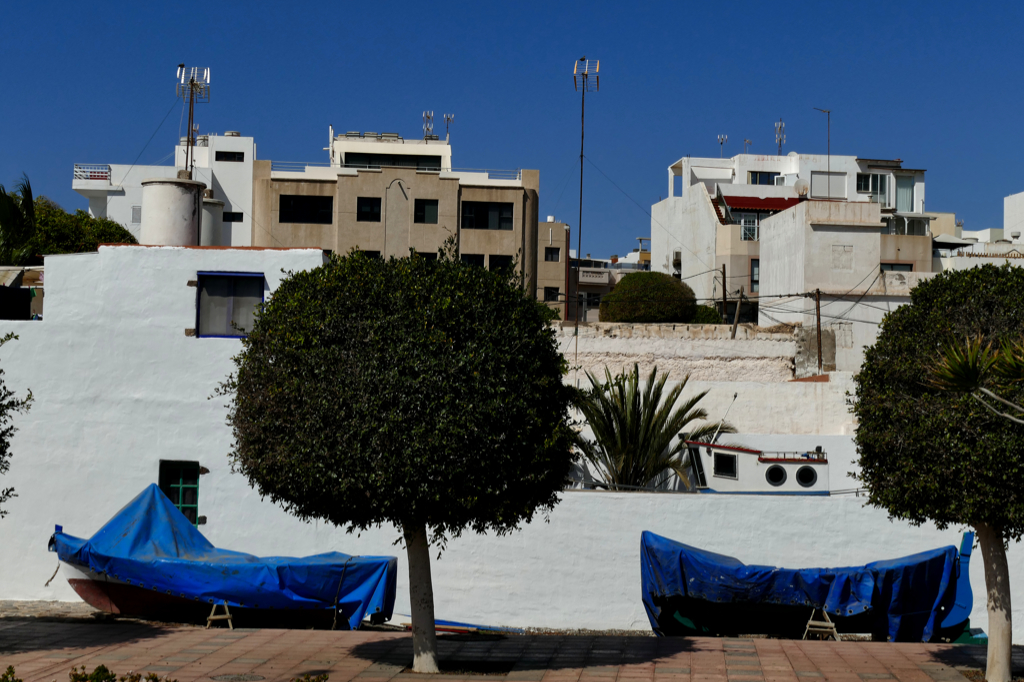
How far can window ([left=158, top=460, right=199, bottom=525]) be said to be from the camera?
16.7 metres

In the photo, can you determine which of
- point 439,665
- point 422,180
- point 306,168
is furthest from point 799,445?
point 306,168

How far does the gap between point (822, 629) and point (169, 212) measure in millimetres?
13380

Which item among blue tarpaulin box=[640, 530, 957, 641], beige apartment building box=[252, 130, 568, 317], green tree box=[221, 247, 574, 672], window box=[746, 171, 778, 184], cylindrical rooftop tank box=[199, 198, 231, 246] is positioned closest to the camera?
green tree box=[221, 247, 574, 672]

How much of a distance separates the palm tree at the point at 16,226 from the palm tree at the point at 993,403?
1858 centimetres

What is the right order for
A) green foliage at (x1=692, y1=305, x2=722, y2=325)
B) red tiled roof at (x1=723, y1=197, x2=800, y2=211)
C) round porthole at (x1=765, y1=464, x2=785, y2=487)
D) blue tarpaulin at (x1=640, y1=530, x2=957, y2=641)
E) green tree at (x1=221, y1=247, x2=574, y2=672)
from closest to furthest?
green tree at (x1=221, y1=247, x2=574, y2=672)
blue tarpaulin at (x1=640, y1=530, x2=957, y2=641)
round porthole at (x1=765, y1=464, x2=785, y2=487)
green foliage at (x1=692, y1=305, x2=722, y2=325)
red tiled roof at (x1=723, y1=197, x2=800, y2=211)

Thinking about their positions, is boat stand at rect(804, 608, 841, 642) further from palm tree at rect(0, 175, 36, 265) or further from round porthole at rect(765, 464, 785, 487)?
palm tree at rect(0, 175, 36, 265)

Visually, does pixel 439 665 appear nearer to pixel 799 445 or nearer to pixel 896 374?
pixel 896 374

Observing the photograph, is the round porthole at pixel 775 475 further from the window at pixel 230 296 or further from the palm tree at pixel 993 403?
the window at pixel 230 296

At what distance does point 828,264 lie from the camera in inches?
1335

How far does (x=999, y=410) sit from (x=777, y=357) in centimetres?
1928

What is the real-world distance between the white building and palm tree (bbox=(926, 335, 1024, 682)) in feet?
147

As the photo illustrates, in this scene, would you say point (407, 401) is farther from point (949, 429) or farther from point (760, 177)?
point (760, 177)

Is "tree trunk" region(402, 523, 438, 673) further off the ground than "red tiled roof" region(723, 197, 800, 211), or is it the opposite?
"red tiled roof" region(723, 197, 800, 211)

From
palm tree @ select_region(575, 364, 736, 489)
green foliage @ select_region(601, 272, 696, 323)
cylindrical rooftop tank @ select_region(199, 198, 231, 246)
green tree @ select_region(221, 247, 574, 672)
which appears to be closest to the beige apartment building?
Answer: green foliage @ select_region(601, 272, 696, 323)
